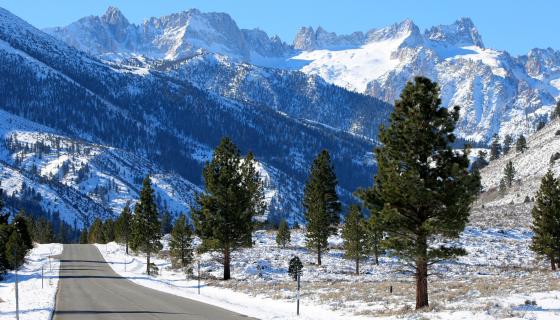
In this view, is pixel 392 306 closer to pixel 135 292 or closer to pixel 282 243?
pixel 135 292

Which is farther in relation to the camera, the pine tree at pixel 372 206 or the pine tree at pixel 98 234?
the pine tree at pixel 98 234

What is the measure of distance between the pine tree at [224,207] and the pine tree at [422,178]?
22.5 meters

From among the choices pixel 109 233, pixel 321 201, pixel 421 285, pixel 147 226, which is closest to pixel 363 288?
pixel 421 285

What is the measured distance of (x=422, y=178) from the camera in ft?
79.0

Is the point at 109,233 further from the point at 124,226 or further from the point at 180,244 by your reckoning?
the point at 180,244

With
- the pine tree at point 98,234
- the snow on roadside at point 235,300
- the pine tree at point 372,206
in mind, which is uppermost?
the pine tree at point 372,206

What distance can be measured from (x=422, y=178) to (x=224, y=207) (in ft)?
79.9

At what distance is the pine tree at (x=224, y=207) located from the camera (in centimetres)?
4562

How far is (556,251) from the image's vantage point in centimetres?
5322

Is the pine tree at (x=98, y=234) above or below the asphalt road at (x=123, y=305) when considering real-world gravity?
below

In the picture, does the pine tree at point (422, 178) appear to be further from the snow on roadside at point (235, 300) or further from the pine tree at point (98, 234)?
the pine tree at point (98, 234)

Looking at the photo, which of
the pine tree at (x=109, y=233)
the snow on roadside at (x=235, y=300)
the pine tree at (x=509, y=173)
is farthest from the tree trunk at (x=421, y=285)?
the pine tree at (x=509, y=173)

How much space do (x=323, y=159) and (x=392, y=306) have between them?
39.3 metres

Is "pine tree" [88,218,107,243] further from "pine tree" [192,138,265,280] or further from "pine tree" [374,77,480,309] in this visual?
"pine tree" [374,77,480,309]
